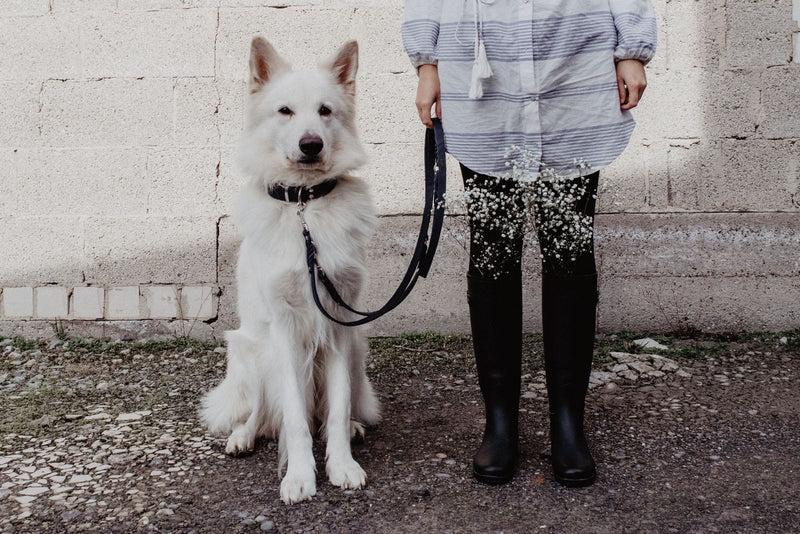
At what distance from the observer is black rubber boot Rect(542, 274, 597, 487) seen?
2.27 metres

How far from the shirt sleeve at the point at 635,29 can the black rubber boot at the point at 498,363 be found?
2.62ft

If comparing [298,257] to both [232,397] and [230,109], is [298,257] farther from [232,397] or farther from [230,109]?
[230,109]

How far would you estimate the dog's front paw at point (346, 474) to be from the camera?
232cm

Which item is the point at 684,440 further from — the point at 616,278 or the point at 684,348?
the point at 616,278

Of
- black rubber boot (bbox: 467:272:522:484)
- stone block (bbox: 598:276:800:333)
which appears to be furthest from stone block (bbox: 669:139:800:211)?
black rubber boot (bbox: 467:272:522:484)

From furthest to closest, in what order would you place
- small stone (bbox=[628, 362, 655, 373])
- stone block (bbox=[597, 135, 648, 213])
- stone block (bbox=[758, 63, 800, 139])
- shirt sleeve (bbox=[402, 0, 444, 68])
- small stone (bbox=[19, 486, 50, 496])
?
stone block (bbox=[597, 135, 648, 213]) → stone block (bbox=[758, 63, 800, 139]) → small stone (bbox=[628, 362, 655, 373]) → small stone (bbox=[19, 486, 50, 496]) → shirt sleeve (bbox=[402, 0, 444, 68])

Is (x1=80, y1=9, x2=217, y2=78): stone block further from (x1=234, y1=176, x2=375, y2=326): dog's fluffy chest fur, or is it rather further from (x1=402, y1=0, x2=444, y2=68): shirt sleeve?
(x1=402, y1=0, x2=444, y2=68): shirt sleeve

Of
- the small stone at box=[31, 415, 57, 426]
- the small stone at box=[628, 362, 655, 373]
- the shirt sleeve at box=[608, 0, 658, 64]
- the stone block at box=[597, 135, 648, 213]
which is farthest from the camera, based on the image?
the stone block at box=[597, 135, 648, 213]

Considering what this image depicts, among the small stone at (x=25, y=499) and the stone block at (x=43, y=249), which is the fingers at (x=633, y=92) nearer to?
the small stone at (x=25, y=499)

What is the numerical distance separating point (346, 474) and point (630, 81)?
159 cm

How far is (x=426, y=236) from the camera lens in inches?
92.3

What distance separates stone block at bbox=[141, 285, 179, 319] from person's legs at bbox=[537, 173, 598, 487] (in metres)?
2.74

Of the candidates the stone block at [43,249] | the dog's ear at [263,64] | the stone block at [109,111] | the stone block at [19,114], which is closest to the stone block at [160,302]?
the stone block at [43,249]

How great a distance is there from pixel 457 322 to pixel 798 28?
8.69 feet
